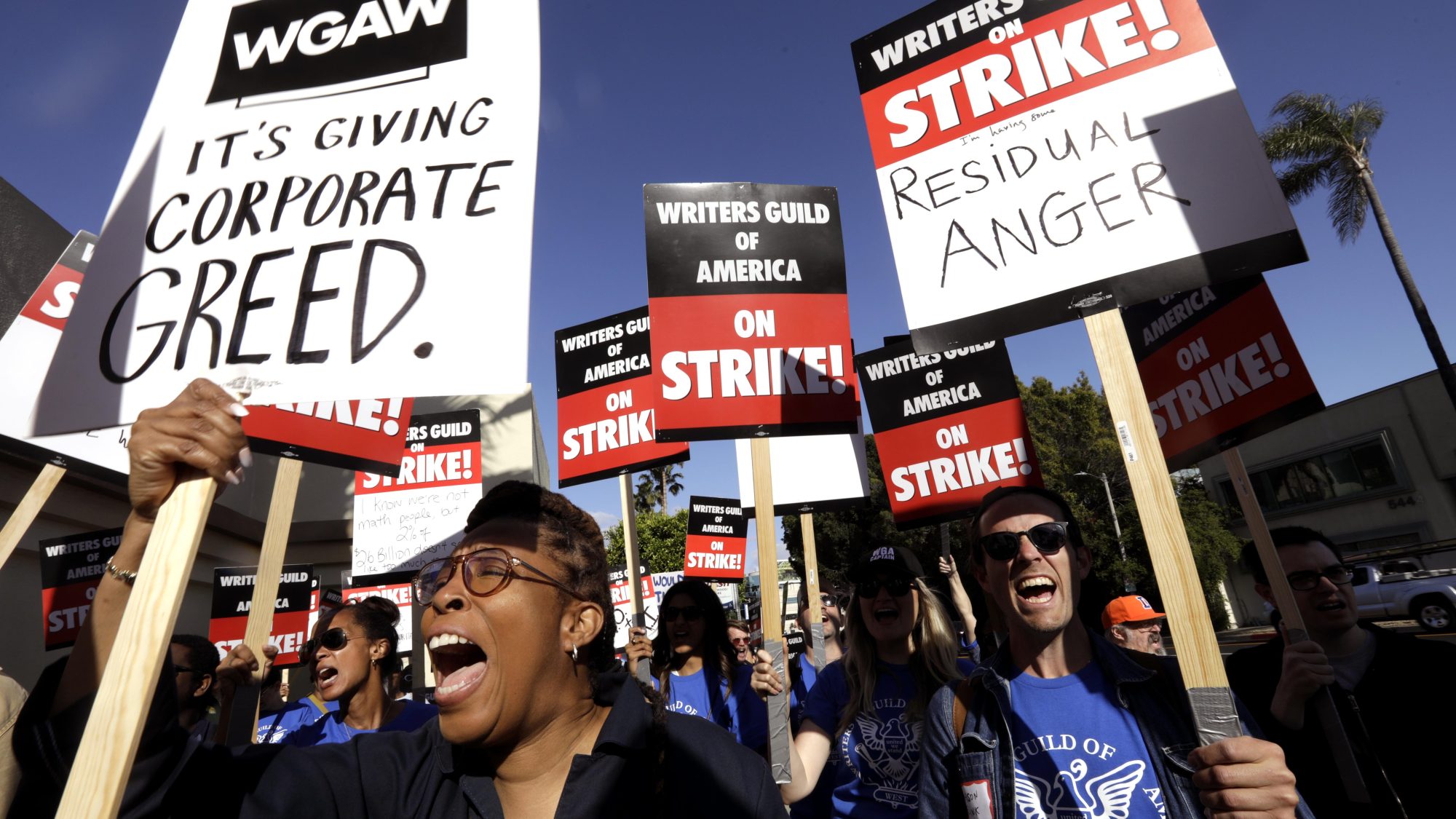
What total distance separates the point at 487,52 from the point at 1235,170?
2377 mm

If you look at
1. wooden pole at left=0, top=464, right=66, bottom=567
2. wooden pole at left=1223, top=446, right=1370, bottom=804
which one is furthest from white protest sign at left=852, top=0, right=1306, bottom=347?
A: wooden pole at left=0, top=464, right=66, bottom=567

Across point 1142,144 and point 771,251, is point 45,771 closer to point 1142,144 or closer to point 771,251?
point 1142,144

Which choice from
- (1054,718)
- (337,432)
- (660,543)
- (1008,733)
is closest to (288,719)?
(337,432)

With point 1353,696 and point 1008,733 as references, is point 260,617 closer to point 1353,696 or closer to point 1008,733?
point 1008,733

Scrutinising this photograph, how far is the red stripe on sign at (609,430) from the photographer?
632cm

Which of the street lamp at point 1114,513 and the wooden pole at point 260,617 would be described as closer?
the wooden pole at point 260,617

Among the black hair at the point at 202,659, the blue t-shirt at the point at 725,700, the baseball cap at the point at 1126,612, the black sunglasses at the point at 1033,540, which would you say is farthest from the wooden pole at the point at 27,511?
the baseball cap at the point at 1126,612

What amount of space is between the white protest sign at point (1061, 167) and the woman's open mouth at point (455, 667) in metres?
1.73

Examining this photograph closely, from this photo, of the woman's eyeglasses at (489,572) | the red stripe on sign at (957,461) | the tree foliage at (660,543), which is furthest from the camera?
the tree foliage at (660,543)

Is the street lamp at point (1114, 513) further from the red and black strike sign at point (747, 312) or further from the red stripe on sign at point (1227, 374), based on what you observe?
the red and black strike sign at point (747, 312)

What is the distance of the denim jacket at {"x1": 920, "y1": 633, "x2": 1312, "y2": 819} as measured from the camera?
1914 mm

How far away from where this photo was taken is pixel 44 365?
5.17 metres

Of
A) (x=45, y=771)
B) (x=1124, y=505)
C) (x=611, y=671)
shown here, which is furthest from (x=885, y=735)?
(x=1124, y=505)

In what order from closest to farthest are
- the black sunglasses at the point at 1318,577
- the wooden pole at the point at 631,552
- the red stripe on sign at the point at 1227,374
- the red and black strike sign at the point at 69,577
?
1. the black sunglasses at the point at 1318,577
2. the red stripe on sign at the point at 1227,374
3. the wooden pole at the point at 631,552
4. the red and black strike sign at the point at 69,577
